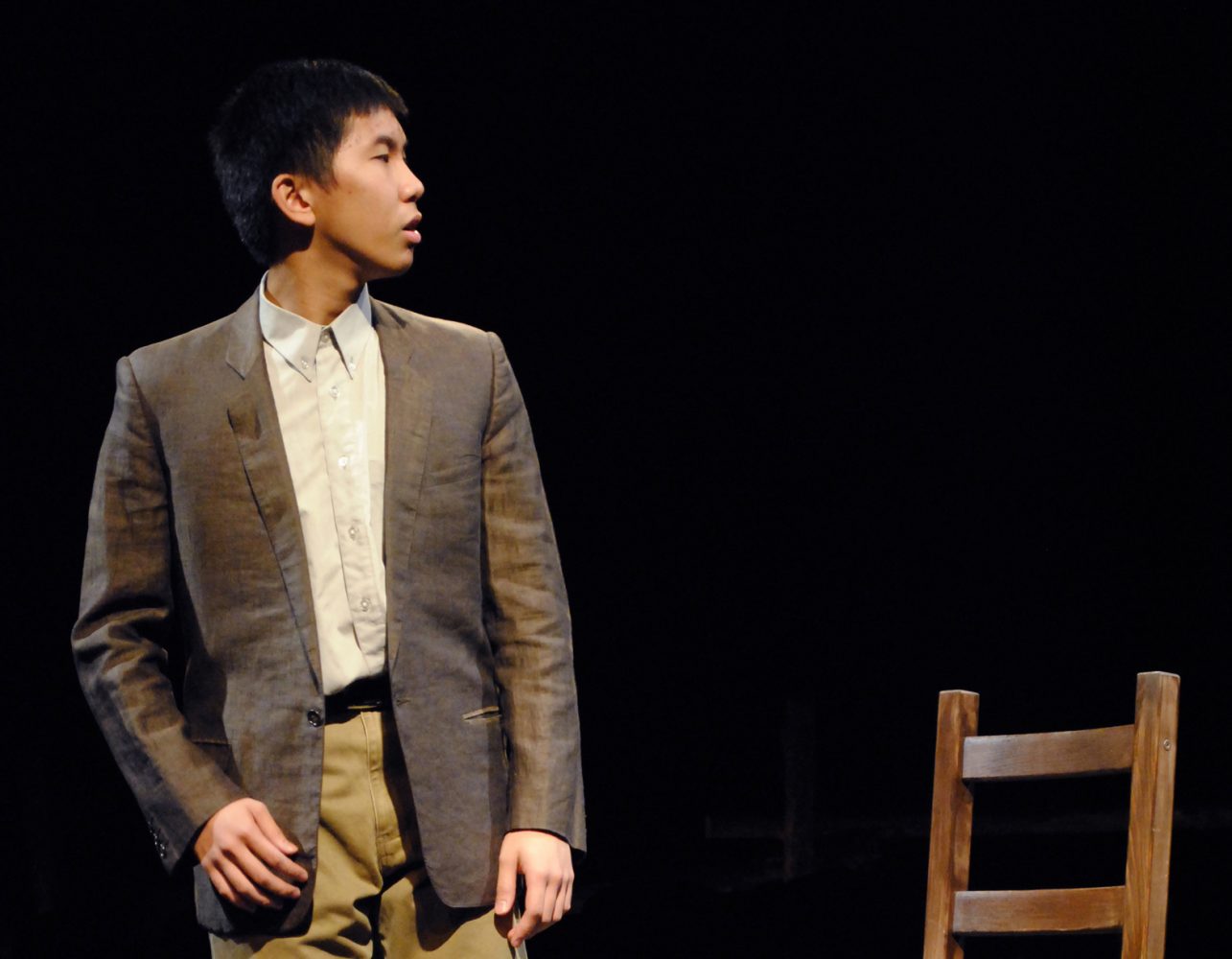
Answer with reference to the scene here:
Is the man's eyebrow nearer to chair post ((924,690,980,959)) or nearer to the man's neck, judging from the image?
the man's neck

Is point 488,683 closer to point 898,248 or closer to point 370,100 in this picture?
point 370,100

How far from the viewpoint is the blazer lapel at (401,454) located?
4.69 feet

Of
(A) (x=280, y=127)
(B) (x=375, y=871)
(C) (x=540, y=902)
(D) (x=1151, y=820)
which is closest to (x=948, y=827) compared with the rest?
(D) (x=1151, y=820)

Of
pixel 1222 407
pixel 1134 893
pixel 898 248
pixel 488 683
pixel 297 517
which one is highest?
pixel 898 248

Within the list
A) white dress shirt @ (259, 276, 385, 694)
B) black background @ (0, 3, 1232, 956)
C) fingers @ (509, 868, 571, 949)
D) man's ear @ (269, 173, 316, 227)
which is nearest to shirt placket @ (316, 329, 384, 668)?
white dress shirt @ (259, 276, 385, 694)

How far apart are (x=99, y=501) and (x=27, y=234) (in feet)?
8.77

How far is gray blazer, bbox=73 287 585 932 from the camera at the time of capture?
140 centimetres

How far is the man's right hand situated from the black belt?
0.11 m

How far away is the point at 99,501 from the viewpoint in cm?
146

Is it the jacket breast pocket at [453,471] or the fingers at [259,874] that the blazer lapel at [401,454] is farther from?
the fingers at [259,874]

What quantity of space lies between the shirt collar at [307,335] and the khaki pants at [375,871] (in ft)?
1.11

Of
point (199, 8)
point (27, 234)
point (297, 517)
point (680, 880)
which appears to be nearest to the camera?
point (297, 517)

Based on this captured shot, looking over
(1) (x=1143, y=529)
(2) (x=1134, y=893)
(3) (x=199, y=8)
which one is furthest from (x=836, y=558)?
(2) (x=1134, y=893)

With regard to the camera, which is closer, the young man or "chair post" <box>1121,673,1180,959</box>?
the young man
